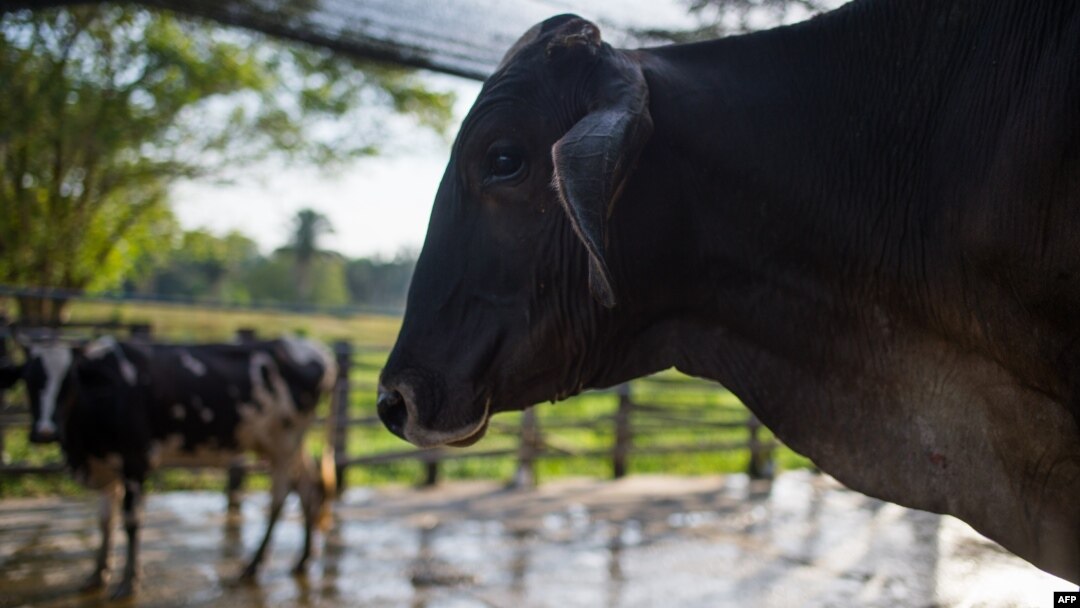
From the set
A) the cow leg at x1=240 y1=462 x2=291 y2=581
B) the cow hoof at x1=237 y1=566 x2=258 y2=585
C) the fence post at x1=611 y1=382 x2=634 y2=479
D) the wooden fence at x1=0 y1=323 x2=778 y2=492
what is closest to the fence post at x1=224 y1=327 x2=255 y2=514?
the wooden fence at x1=0 y1=323 x2=778 y2=492

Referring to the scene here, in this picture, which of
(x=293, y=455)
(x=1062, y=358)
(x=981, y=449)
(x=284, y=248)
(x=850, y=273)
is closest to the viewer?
(x=1062, y=358)

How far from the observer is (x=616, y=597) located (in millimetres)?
5520

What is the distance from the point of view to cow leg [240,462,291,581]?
580cm

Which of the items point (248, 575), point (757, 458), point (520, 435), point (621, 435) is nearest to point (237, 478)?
point (248, 575)

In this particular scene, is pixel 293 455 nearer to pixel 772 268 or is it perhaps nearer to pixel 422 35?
pixel 422 35

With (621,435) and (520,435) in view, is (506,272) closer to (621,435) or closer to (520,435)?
(520,435)

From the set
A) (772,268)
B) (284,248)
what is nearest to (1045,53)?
(772,268)

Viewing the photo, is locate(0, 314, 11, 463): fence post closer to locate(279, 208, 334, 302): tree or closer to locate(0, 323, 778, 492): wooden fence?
locate(0, 323, 778, 492): wooden fence

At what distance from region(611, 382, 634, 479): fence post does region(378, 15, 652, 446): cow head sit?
8343mm

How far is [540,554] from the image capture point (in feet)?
21.5

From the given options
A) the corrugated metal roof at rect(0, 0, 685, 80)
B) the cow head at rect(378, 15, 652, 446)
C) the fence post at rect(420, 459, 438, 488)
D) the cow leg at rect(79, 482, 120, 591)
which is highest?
the corrugated metal roof at rect(0, 0, 685, 80)

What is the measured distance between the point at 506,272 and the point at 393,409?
38cm

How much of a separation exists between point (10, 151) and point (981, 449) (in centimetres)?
976

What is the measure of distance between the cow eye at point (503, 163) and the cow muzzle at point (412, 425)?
478mm
